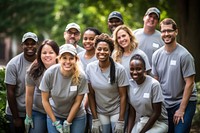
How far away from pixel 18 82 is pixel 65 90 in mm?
1058

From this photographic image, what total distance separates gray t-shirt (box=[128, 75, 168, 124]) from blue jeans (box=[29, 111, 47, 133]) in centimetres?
142

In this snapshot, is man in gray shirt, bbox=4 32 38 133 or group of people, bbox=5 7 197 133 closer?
group of people, bbox=5 7 197 133

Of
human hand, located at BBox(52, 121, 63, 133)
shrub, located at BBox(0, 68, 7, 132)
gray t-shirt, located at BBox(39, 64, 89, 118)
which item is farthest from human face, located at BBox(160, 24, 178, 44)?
shrub, located at BBox(0, 68, 7, 132)

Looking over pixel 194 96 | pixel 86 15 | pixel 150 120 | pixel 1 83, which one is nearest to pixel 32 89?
pixel 1 83

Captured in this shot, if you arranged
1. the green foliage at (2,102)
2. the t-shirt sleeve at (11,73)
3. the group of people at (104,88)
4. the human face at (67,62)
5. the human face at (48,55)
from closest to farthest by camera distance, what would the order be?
the human face at (67,62) < the group of people at (104,88) < the human face at (48,55) < the t-shirt sleeve at (11,73) < the green foliage at (2,102)

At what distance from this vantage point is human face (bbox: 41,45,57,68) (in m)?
6.75

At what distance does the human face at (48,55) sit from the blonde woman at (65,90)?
0.91 ft

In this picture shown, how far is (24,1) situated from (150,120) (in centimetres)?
3752

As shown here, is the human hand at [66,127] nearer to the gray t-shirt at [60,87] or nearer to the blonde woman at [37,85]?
the gray t-shirt at [60,87]

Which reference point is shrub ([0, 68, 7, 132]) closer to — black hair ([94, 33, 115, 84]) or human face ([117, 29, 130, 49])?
black hair ([94, 33, 115, 84])

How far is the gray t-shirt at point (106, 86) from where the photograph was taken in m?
6.72

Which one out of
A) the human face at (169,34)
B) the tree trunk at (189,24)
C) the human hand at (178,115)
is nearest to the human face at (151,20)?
the human face at (169,34)

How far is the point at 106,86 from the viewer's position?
6.70m

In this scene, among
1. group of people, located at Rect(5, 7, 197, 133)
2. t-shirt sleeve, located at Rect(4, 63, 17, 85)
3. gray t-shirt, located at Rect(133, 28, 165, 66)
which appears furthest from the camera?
gray t-shirt, located at Rect(133, 28, 165, 66)
